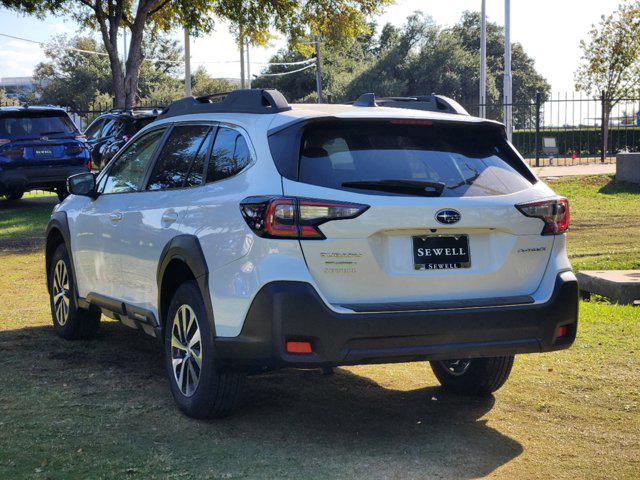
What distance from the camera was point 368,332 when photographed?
4.99 metres

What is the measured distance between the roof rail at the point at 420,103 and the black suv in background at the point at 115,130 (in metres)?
15.9

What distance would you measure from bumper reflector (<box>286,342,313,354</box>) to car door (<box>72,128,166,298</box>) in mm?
2111

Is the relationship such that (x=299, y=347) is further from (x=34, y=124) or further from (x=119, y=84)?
(x=119, y=84)

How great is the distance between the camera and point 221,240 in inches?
211

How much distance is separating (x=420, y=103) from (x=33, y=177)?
14.3 m

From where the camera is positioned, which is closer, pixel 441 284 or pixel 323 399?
pixel 441 284

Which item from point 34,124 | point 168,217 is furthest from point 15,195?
point 168,217

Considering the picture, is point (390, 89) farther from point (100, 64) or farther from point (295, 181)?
point (295, 181)

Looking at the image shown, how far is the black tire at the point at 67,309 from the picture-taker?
798 centimetres

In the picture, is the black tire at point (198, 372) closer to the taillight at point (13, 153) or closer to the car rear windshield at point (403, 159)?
the car rear windshield at point (403, 159)

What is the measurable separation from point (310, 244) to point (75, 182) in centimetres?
316

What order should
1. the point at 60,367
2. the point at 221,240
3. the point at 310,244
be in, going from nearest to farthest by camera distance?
the point at 310,244 < the point at 221,240 < the point at 60,367

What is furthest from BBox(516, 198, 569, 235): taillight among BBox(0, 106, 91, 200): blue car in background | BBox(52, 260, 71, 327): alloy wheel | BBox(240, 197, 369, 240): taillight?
BBox(0, 106, 91, 200): blue car in background

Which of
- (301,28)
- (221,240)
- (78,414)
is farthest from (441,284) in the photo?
(301,28)
